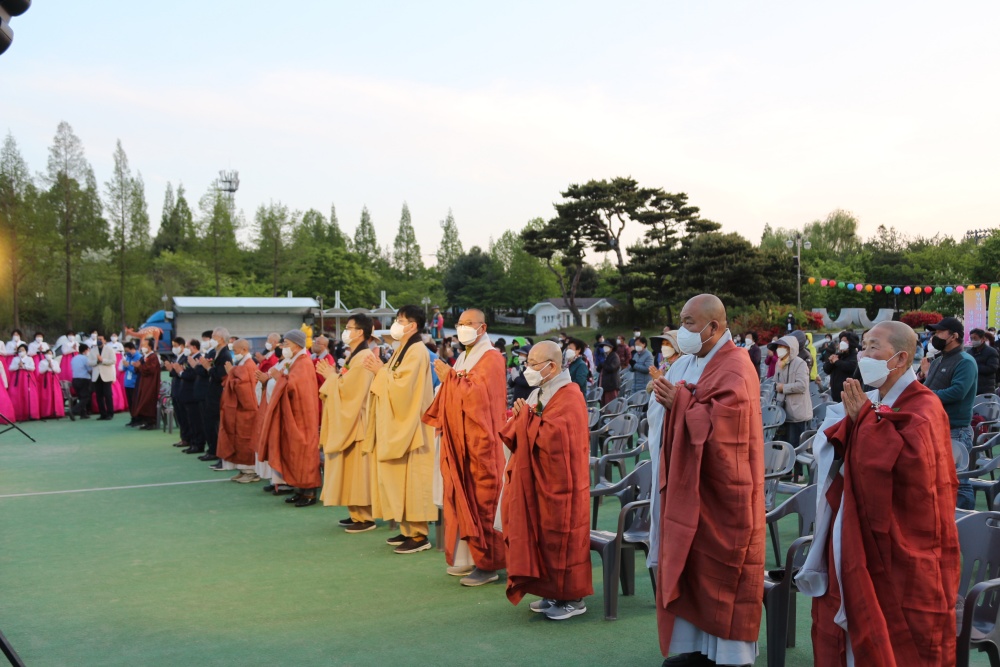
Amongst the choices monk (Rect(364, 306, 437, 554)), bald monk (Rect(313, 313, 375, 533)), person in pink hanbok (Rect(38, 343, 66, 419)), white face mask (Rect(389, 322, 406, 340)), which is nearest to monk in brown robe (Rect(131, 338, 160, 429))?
person in pink hanbok (Rect(38, 343, 66, 419))

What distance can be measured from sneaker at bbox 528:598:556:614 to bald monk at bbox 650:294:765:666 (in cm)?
122

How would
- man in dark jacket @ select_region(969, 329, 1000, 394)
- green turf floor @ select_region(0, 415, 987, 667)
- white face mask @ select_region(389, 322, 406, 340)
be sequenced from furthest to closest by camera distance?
man in dark jacket @ select_region(969, 329, 1000, 394) < white face mask @ select_region(389, 322, 406, 340) < green turf floor @ select_region(0, 415, 987, 667)

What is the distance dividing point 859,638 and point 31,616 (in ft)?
16.2

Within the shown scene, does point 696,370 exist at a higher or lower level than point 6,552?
higher

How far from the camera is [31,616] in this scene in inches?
209

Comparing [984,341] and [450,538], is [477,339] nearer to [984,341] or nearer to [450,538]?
[450,538]

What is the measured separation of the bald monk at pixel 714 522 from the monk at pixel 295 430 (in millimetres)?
5768

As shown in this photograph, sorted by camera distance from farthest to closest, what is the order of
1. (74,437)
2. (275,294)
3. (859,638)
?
(275,294)
(74,437)
(859,638)

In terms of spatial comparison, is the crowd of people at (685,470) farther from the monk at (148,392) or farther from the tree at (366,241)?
the tree at (366,241)

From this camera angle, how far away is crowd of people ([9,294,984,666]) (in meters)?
3.26

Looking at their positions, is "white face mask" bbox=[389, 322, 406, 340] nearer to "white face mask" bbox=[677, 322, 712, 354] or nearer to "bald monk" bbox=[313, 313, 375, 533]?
"bald monk" bbox=[313, 313, 375, 533]

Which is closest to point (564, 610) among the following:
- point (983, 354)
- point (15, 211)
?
point (983, 354)

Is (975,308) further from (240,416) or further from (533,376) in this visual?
(533,376)

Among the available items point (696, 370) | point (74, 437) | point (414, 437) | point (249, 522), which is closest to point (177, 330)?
point (74, 437)
